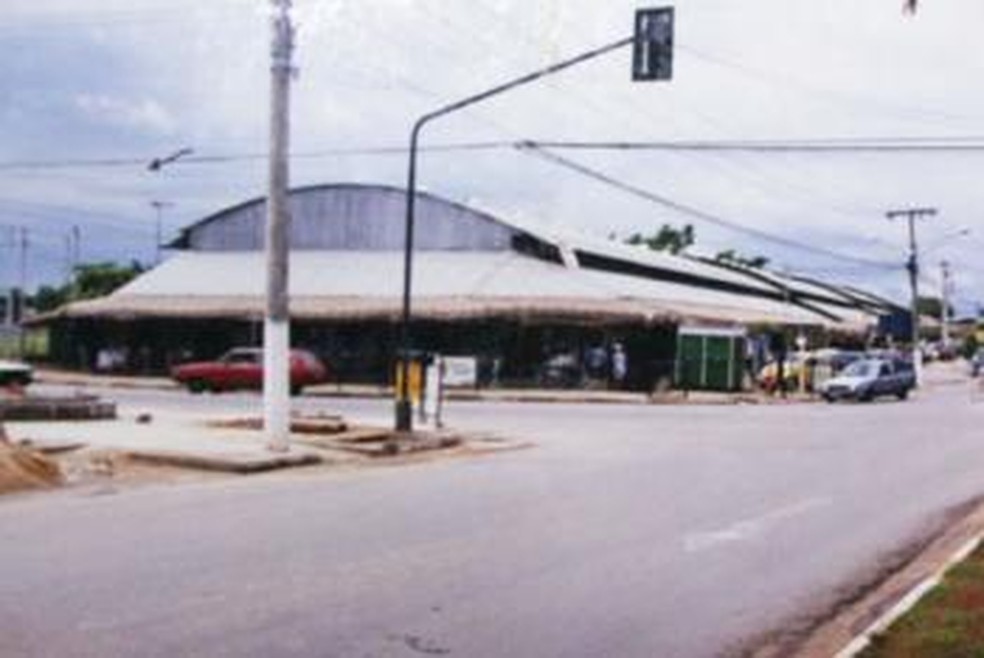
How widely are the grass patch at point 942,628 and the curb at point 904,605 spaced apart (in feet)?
0.15

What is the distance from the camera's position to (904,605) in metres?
11.7

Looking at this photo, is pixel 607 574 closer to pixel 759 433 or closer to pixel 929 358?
pixel 759 433

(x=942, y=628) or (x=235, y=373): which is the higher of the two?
(x=235, y=373)

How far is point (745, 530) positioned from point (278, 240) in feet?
36.7

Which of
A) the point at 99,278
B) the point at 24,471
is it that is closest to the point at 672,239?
the point at 99,278

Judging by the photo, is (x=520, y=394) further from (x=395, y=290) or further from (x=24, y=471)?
(x=24, y=471)

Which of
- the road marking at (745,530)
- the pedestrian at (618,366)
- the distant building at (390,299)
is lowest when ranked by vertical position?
the road marking at (745,530)

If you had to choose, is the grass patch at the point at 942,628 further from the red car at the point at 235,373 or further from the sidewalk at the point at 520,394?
the red car at the point at 235,373

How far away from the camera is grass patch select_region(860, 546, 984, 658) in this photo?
32.8ft

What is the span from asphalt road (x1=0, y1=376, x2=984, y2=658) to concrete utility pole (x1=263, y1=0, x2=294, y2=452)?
2.54 meters

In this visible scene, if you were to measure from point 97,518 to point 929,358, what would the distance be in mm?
119441

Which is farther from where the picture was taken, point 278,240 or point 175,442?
point 175,442

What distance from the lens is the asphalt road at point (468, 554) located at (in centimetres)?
1057

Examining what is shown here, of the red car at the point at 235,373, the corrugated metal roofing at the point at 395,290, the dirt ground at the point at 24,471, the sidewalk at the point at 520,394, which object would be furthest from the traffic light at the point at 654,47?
the corrugated metal roofing at the point at 395,290
